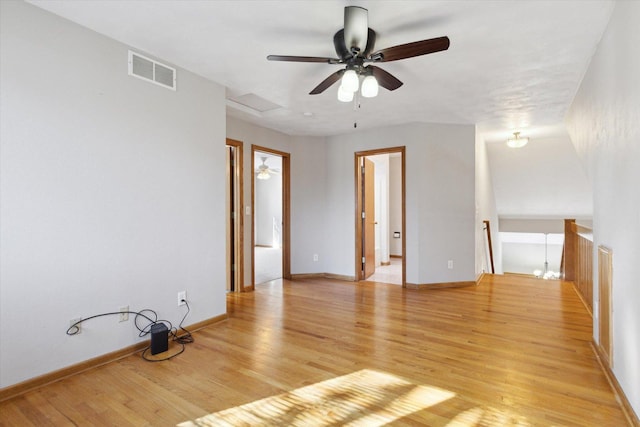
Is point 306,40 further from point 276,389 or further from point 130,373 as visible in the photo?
point 130,373

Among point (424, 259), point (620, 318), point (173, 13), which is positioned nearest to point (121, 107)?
point (173, 13)

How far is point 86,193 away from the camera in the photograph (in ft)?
7.75

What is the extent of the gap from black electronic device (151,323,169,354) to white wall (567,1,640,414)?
3.05 metres

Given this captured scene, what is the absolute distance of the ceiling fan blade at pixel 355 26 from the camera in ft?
6.73

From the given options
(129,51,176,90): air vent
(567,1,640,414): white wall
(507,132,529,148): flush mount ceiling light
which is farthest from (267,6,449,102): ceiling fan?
(507,132,529,148): flush mount ceiling light

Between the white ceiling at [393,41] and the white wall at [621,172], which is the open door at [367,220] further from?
the white wall at [621,172]

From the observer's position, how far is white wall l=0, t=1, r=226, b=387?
205cm

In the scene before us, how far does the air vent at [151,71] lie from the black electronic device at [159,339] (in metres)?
2.04

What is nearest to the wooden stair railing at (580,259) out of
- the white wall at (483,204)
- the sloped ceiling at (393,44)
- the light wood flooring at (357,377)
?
the light wood flooring at (357,377)

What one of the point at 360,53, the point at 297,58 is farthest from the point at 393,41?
the point at 297,58

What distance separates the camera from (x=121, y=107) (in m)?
2.58

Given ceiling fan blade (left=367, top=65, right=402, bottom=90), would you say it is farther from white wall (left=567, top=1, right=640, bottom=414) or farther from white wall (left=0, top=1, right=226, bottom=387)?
white wall (left=0, top=1, right=226, bottom=387)

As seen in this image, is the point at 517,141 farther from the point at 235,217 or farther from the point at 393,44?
the point at 235,217

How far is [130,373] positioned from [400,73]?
3306mm
